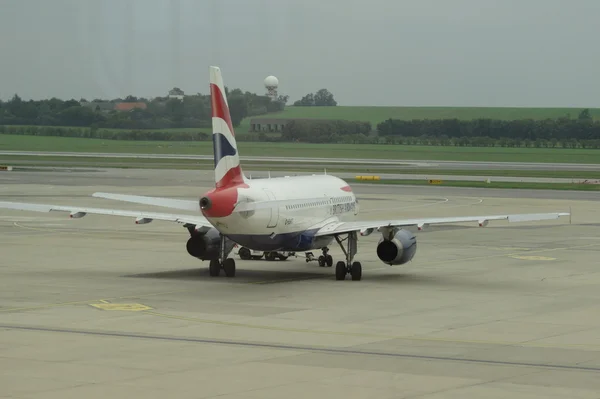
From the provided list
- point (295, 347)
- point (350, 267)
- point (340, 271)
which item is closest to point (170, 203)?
point (340, 271)

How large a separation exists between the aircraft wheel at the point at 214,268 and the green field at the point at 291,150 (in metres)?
112

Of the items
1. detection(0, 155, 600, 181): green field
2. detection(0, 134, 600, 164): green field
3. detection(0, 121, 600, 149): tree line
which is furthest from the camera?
detection(0, 134, 600, 164): green field

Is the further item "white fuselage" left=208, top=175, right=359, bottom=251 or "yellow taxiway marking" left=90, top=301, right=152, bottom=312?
"white fuselage" left=208, top=175, right=359, bottom=251

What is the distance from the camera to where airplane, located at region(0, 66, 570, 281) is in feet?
128

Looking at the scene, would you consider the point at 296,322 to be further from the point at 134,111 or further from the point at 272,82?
the point at 272,82

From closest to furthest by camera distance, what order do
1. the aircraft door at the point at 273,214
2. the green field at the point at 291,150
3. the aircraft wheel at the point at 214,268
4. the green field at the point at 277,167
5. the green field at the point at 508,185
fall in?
1. the aircraft door at the point at 273,214
2. the aircraft wheel at the point at 214,268
3. the green field at the point at 508,185
4. the green field at the point at 277,167
5. the green field at the point at 291,150

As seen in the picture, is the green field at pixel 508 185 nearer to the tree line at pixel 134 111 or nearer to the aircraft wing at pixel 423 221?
the tree line at pixel 134 111

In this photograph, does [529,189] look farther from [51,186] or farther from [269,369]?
[269,369]

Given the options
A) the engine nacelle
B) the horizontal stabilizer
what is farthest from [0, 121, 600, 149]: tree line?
the engine nacelle

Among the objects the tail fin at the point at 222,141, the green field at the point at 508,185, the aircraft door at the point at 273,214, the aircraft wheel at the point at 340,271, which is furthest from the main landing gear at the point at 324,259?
the green field at the point at 508,185

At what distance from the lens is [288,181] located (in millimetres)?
44219

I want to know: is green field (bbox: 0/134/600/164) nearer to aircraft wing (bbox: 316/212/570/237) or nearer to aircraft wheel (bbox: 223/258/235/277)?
aircraft wheel (bbox: 223/258/235/277)

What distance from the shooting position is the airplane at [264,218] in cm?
3888

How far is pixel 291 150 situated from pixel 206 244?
132868 mm
